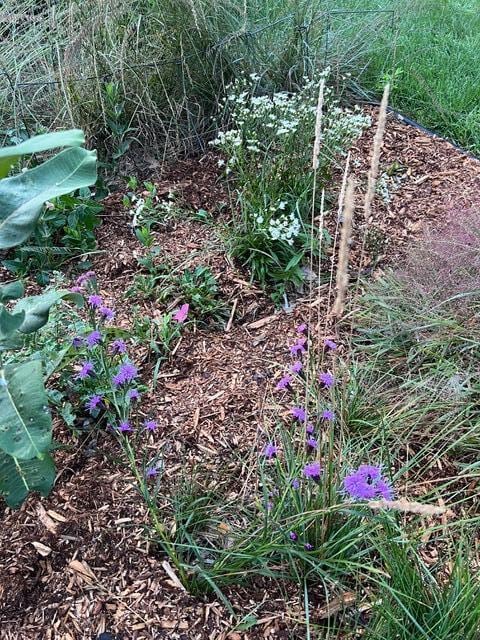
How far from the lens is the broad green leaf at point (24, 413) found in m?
1.26

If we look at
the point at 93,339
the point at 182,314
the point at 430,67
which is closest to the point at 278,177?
the point at 182,314

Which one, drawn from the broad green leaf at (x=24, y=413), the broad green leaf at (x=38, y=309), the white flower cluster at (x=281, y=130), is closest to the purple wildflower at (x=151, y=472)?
the broad green leaf at (x=24, y=413)

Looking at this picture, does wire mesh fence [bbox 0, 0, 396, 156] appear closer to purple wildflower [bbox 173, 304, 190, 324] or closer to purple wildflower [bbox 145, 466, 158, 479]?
purple wildflower [bbox 173, 304, 190, 324]

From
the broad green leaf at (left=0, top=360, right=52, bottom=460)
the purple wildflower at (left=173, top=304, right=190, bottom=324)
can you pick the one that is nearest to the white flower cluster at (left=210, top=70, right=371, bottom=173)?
the purple wildflower at (left=173, top=304, right=190, bottom=324)

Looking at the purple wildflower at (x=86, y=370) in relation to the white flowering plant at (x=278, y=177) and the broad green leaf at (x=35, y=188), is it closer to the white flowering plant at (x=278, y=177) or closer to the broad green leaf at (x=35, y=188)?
the broad green leaf at (x=35, y=188)

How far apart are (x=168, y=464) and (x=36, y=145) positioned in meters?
1.02

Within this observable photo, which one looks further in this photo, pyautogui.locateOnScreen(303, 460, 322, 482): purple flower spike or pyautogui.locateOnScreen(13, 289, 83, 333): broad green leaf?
pyautogui.locateOnScreen(13, 289, 83, 333): broad green leaf

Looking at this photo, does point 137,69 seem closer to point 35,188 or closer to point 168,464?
point 35,188

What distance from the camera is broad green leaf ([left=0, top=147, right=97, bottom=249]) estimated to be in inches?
56.1

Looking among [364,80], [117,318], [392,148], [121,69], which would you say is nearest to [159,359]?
[117,318]

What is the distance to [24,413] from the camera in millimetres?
1329

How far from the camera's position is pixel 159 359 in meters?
2.16

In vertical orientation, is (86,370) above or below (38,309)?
below

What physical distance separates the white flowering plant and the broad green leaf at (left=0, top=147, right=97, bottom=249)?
1019 mm
